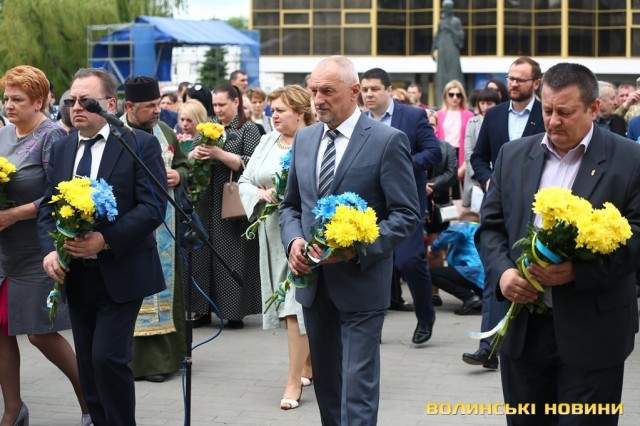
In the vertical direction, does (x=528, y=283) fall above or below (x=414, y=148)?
below

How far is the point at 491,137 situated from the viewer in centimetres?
930

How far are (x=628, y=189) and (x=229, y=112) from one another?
20.6 feet

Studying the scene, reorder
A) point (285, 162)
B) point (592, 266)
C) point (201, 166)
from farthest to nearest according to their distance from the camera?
point (201, 166), point (285, 162), point (592, 266)

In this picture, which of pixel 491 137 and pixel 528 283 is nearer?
pixel 528 283

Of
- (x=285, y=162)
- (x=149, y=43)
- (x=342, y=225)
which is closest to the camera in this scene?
(x=342, y=225)

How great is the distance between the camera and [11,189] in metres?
7.21

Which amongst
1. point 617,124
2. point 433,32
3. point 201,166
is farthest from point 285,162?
point 433,32

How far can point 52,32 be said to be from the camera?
44250 millimetres

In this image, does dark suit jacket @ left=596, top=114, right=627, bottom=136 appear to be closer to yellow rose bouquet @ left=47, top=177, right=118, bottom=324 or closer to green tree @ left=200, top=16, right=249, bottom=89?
yellow rose bouquet @ left=47, top=177, right=118, bottom=324

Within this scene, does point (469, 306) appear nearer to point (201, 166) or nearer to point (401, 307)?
point (401, 307)

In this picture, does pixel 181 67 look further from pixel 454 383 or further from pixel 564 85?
pixel 564 85

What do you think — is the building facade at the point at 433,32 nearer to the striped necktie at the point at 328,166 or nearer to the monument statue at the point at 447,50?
the monument statue at the point at 447,50

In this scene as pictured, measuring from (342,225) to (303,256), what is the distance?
0.38m

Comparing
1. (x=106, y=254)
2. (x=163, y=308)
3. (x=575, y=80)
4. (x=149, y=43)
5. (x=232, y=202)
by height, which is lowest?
(x=163, y=308)
